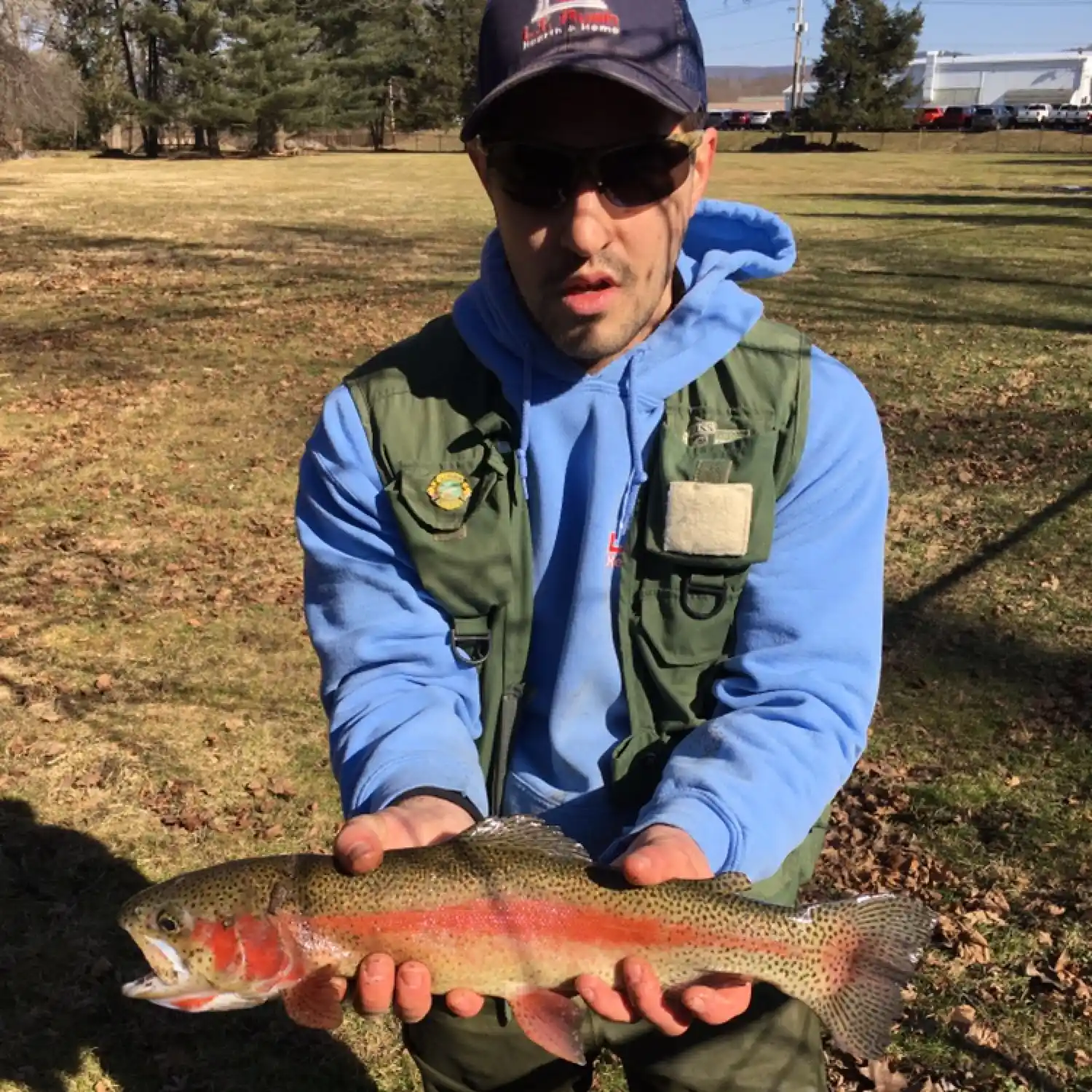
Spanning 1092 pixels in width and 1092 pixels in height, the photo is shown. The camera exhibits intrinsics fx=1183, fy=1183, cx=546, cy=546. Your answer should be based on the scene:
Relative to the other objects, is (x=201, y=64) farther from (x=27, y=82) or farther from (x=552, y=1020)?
(x=552, y=1020)

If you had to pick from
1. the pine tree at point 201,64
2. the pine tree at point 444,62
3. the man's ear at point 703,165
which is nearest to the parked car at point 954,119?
the pine tree at point 444,62

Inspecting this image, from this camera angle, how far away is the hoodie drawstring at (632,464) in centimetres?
231

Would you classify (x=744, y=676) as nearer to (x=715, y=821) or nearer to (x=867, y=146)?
(x=715, y=821)

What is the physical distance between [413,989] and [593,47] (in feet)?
5.44

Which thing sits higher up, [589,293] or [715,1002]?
[589,293]

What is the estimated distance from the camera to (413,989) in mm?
2043

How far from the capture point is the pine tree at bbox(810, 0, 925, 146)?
236 ft

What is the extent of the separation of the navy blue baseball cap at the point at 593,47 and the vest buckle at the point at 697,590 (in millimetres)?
869

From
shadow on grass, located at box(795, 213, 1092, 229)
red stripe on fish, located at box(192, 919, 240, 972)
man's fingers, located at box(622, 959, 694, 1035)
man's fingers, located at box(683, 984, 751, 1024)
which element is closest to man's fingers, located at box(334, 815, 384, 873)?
red stripe on fish, located at box(192, 919, 240, 972)

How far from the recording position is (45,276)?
55.3 feet

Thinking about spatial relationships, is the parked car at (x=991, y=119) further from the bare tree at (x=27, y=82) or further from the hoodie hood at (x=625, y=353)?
the hoodie hood at (x=625, y=353)

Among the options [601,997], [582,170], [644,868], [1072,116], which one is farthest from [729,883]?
[1072,116]

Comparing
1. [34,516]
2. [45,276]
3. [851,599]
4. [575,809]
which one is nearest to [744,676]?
[851,599]

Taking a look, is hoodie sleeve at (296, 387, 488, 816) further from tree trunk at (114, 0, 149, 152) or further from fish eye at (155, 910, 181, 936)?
tree trunk at (114, 0, 149, 152)
